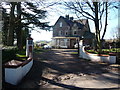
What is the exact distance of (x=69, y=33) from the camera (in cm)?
3416

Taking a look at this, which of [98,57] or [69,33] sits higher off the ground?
[69,33]

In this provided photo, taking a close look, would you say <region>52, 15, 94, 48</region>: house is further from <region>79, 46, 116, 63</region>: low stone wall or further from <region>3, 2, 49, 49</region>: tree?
<region>79, 46, 116, 63</region>: low stone wall

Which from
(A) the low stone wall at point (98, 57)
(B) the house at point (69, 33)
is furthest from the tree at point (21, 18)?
(B) the house at point (69, 33)

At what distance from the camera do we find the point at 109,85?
5.44 meters

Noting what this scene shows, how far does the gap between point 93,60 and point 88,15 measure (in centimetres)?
526

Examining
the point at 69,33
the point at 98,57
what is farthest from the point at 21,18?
the point at 69,33

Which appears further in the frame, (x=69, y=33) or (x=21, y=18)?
(x=69, y=33)

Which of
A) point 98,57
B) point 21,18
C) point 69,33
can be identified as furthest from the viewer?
point 69,33

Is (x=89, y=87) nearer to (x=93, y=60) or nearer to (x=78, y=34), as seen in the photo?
(x=93, y=60)

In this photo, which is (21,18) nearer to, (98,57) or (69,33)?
(98,57)

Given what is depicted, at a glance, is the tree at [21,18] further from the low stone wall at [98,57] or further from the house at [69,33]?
the house at [69,33]

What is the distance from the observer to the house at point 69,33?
31.5 m

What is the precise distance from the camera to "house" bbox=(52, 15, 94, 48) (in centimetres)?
3153

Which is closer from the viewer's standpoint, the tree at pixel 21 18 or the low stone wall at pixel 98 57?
the low stone wall at pixel 98 57
